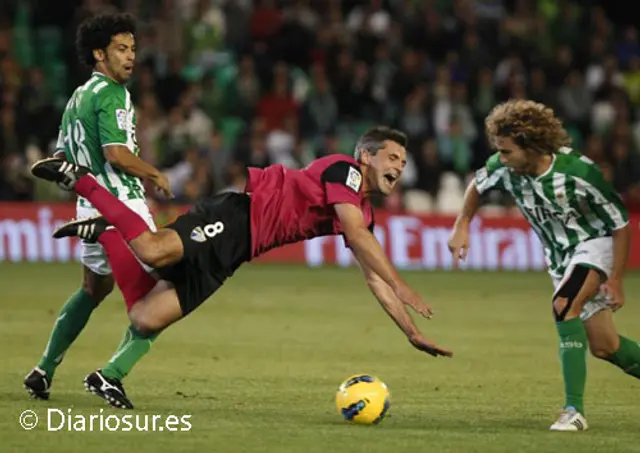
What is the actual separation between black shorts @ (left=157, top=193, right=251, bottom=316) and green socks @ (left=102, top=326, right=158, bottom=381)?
301mm

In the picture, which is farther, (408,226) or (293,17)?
(293,17)

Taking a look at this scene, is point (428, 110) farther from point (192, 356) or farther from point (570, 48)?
point (192, 356)

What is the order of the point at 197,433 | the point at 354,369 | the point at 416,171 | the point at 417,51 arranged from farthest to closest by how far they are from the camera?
1. the point at 417,51
2. the point at 416,171
3. the point at 354,369
4. the point at 197,433

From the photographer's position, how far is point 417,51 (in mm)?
23141

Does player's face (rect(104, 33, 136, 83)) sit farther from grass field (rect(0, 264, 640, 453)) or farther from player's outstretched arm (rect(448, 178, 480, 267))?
player's outstretched arm (rect(448, 178, 480, 267))

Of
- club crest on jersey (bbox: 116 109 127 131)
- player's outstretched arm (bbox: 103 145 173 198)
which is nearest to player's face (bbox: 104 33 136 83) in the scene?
club crest on jersey (bbox: 116 109 127 131)

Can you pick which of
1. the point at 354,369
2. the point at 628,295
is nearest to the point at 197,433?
the point at 354,369

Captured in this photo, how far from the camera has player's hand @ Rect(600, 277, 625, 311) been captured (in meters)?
8.02

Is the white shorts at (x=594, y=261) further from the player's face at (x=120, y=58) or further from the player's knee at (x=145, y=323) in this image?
the player's face at (x=120, y=58)

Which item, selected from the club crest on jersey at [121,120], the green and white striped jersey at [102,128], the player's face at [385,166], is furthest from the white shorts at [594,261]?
the club crest on jersey at [121,120]

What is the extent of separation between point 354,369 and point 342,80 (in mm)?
12404

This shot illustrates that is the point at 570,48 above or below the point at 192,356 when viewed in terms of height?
above

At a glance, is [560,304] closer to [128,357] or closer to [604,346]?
[604,346]

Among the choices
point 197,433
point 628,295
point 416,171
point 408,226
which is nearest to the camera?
point 197,433
